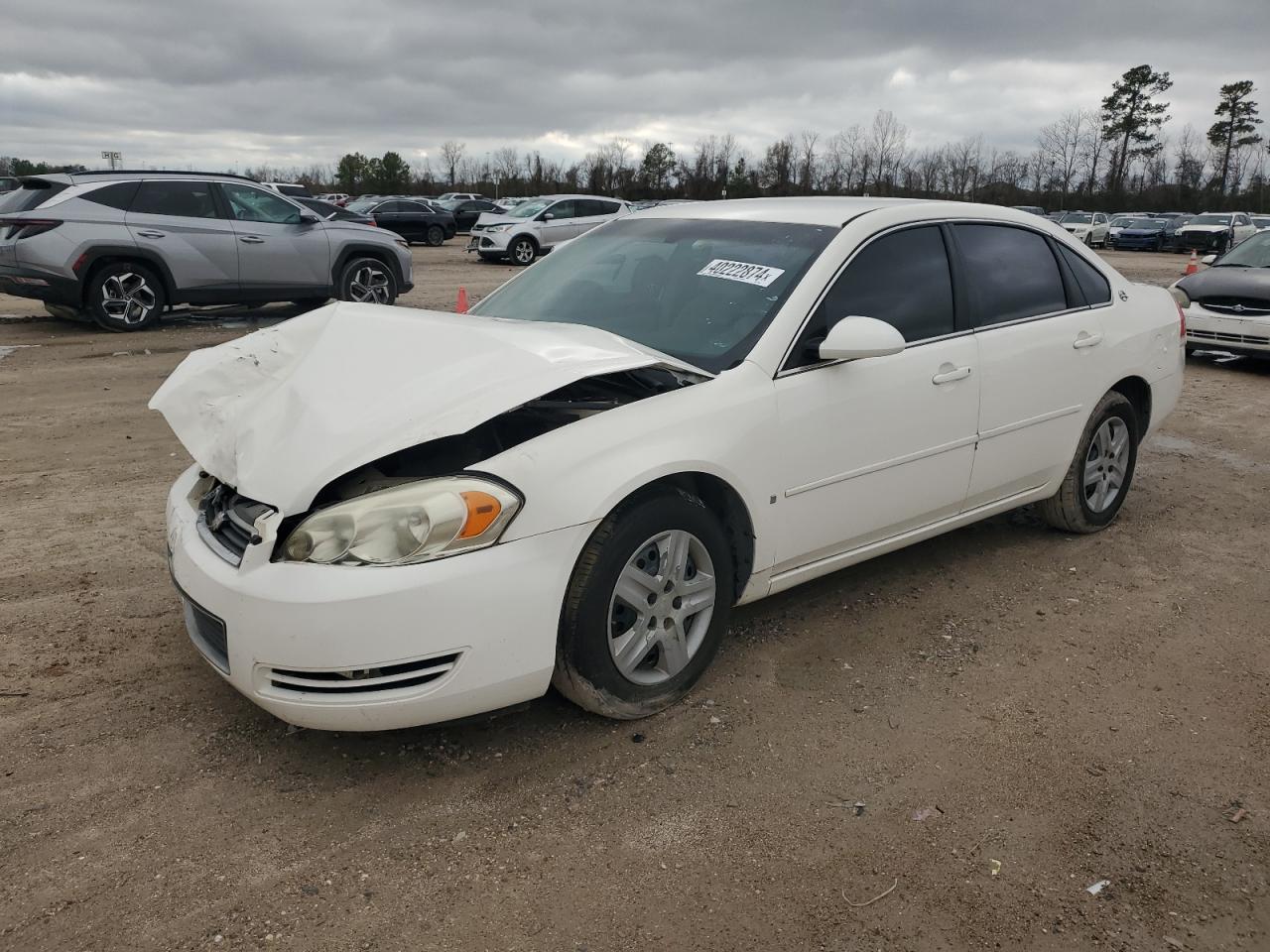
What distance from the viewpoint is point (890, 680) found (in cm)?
354

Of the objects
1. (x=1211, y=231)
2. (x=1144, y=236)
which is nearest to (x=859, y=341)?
(x=1211, y=231)

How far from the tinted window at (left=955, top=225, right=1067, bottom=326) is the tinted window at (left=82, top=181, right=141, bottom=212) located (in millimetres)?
9713

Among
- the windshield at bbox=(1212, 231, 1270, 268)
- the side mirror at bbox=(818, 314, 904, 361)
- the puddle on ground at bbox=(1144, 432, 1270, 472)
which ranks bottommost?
the puddle on ground at bbox=(1144, 432, 1270, 472)

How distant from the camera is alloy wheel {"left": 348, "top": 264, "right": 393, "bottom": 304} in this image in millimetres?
12562

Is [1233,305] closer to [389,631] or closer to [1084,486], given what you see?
[1084,486]

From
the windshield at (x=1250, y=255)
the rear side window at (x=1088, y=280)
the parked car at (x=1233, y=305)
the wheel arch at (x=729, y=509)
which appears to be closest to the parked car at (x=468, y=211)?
the windshield at (x=1250, y=255)

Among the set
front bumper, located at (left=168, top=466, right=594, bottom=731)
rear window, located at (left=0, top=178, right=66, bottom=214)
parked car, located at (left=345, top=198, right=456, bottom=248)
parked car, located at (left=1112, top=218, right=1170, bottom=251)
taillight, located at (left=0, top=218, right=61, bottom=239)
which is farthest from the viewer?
parked car, located at (left=1112, top=218, right=1170, bottom=251)

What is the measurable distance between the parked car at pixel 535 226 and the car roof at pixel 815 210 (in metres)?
18.7

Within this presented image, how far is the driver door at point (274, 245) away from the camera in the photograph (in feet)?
37.7

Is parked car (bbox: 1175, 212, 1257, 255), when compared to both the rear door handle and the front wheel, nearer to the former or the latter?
the front wheel

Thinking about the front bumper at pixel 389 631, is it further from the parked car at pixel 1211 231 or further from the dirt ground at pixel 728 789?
the parked car at pixel 1211 231

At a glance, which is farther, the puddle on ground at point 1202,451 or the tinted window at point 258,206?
the tinted window at point 258,206

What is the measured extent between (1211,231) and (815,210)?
1437 inches

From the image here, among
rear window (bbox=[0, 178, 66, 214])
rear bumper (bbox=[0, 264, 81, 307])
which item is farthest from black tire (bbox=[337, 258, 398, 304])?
rear window (bbox=[0, 178, 66, 214])
